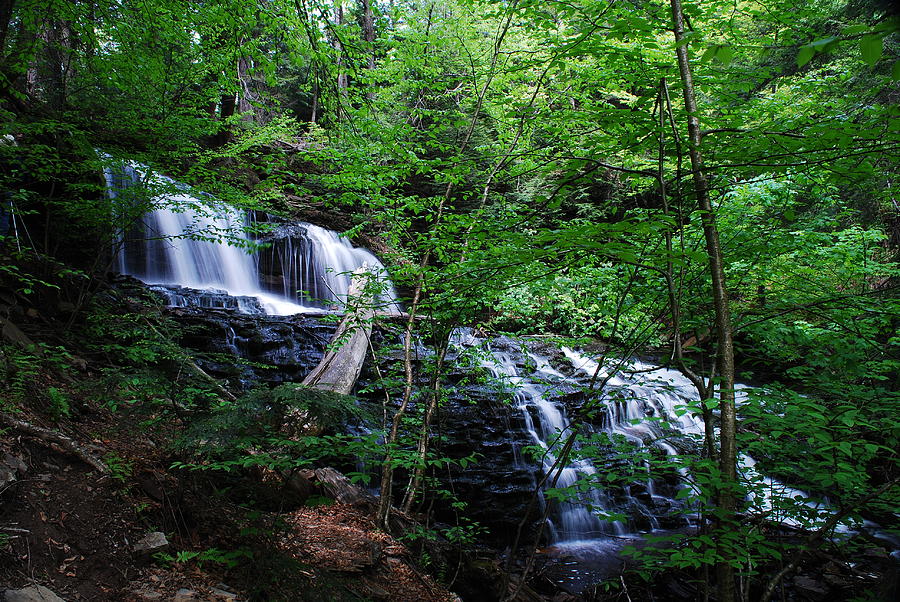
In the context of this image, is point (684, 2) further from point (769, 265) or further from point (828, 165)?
point (769, 265)

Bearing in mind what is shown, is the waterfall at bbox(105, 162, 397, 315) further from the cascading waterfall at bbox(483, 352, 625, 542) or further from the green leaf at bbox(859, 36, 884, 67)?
the green leaf at bbox(859, 36, 884, 67)

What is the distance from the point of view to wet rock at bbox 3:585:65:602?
2.15 metres

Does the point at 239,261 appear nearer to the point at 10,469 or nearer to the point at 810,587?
the point at 10,469

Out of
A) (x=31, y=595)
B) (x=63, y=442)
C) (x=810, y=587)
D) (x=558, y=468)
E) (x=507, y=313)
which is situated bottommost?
(x=810, y=587)

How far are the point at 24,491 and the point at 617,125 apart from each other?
4.51 metres

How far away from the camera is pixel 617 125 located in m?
3.04

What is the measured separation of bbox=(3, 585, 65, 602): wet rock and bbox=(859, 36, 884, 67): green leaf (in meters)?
3.78

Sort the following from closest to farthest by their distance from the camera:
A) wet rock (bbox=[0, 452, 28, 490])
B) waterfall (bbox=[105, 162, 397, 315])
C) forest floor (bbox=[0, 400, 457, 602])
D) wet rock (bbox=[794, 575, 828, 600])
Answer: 1. forest floor (bbox=[0, 400, 457, 602])
2. wet rock (bbox=[0, 452, 28, 490])
3. wet rock (bbox=[794, 575, 828, 600])
4. waterfall (bbox=[105, 162, 397, 315])

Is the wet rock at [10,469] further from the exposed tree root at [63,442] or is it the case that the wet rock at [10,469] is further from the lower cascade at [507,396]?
the lower cascade at [507,396]

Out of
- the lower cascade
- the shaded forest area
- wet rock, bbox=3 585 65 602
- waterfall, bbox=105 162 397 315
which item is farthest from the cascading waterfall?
wet rock, bbox=3 585 65 602

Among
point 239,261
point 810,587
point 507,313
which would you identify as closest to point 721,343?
point 507,313

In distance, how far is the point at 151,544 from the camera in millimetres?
2934

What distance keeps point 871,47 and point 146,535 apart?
4181 millimetres

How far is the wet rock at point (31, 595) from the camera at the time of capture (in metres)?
2.15
